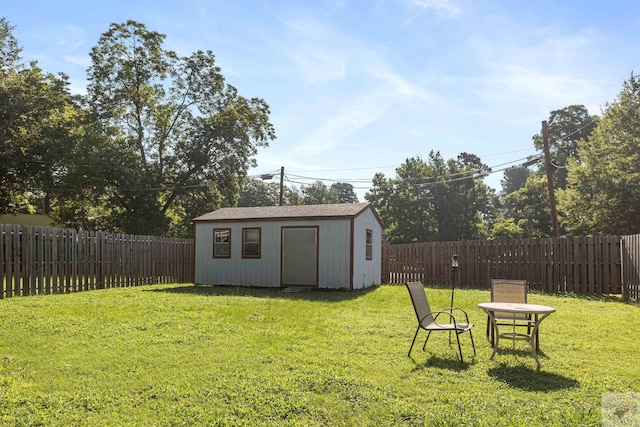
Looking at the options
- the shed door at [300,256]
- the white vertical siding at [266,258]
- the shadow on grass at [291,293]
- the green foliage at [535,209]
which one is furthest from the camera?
the green foliage at [535,209]

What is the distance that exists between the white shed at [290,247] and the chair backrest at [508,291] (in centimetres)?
730

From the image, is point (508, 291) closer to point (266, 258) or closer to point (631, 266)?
point (631, 266)

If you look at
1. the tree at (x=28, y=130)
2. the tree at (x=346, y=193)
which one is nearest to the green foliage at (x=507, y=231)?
the tree at (x=28, y=130)

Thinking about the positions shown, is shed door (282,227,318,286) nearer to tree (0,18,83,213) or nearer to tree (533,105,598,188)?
tree (0,18,83,213)

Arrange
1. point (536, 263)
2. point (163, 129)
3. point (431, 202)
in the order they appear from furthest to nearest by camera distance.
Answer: point (431, 202) → point (163, 129) → point (536, 263)

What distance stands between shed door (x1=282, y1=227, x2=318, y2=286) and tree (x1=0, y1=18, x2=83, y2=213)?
52.8 feet

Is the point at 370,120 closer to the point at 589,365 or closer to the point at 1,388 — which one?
the point at 589,365

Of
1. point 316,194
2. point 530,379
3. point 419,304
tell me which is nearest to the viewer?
point 530,379

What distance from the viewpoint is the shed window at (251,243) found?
14992 millimetres

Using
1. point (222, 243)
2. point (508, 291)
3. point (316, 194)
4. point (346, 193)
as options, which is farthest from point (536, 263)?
point (346, 193)

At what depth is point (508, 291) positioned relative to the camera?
6457 millimetres

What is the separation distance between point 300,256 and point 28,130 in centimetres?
1776

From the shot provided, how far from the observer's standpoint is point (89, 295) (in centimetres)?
1117

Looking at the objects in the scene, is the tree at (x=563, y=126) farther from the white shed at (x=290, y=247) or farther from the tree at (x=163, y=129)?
the white shed at (x=290, y=247)
